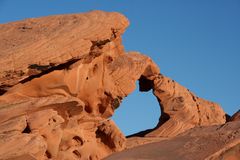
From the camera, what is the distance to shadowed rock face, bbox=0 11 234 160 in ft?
49.1

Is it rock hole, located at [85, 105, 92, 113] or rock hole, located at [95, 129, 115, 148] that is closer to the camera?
rock hole, located at [95, 129, 115, 148]

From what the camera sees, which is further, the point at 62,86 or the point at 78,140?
the point at 62,86

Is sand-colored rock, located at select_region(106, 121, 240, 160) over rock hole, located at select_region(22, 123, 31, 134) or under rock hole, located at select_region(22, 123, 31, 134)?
under

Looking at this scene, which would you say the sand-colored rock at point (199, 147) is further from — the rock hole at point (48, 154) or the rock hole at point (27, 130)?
the rock hole at point (27, 130)

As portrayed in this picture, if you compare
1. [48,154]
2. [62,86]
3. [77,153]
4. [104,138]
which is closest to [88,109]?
[104,138]

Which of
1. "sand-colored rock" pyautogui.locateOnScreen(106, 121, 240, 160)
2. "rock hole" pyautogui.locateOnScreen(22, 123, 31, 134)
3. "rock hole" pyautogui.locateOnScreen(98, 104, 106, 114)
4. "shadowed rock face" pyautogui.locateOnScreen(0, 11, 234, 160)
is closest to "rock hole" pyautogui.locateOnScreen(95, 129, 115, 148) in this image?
"shadowed rock face" pyautogui.locateOnScreen(0, 11, 234, 160)

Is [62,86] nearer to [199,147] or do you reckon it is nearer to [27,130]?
[27,130]

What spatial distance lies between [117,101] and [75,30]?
414 cm

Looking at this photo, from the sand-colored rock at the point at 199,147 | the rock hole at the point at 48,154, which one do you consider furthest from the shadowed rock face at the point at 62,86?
the sand-colored rock at the point at 199,147

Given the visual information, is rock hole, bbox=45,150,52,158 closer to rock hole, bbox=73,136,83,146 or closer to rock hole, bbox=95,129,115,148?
rock hole, bbox=73,136,83,146

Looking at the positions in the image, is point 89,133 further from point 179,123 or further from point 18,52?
point 179,123

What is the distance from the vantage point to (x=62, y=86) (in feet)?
56.5

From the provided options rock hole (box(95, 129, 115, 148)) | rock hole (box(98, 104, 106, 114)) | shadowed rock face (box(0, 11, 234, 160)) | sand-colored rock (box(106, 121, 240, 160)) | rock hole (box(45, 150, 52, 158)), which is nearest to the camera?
sand-colored rock (box(106, 121, 240, 160))

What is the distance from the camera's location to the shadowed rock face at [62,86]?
14953 mm
